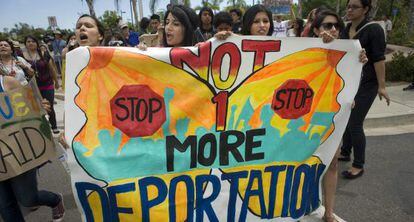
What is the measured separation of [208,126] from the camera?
2.22m

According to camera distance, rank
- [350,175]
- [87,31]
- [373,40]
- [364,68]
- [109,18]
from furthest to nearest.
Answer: [109,18] < [350,175] < [364,68] < [373,40] < [87,31]

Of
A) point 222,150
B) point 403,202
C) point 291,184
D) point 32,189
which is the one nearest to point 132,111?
point 222,150

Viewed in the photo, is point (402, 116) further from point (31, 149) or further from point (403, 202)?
point (31, 149)

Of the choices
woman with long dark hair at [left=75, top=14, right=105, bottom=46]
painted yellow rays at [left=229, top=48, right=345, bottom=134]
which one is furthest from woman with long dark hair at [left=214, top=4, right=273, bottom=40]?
woman with long dark hair at [left=75, top=14, right=105, bottom=46]

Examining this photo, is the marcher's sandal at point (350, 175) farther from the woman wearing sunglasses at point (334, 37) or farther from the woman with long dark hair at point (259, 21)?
the woman with long dark hair at point (259, 21)

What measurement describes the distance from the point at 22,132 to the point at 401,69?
347 inches

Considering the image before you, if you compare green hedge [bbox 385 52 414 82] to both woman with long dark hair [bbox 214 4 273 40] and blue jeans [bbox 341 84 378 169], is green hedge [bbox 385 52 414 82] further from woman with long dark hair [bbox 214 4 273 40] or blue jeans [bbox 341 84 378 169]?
woman with long dark hair [bbox 214 4 273 40]

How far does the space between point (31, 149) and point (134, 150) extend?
0.81 metres

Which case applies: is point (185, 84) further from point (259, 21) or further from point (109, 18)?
point (109, 18)

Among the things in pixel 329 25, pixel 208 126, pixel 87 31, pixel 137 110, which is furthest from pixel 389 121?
pixel 87 31

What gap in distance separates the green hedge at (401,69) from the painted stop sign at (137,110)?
27.0 feet

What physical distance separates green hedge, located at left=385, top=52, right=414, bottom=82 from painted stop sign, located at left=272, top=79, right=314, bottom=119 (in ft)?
24.0

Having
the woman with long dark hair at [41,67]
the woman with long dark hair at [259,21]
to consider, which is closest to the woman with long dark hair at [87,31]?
the woman with long dark hair at [259,21]

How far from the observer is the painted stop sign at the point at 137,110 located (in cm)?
208
